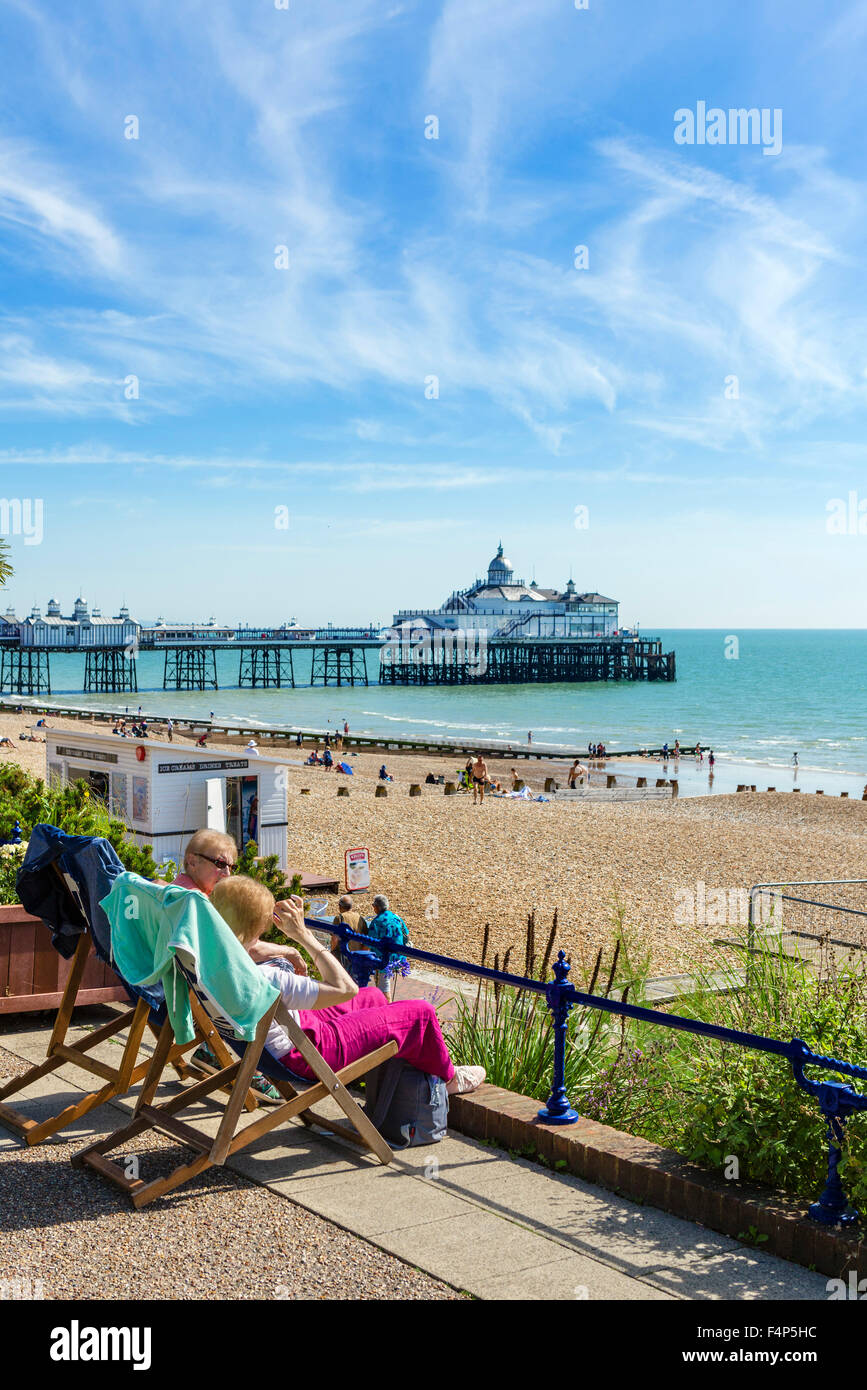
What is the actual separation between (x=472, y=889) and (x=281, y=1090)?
12.2 m

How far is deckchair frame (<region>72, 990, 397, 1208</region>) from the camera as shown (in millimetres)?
3887

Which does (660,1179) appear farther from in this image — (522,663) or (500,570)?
(500,570)

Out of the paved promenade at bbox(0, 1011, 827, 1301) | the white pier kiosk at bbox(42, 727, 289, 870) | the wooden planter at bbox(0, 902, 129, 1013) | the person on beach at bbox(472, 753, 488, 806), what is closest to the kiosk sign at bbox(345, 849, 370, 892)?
the white pier kiosk at bbox(42, 727, 289, 870)

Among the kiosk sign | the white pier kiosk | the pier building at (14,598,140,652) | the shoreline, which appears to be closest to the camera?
the kiosk sign

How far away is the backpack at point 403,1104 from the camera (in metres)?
4.55

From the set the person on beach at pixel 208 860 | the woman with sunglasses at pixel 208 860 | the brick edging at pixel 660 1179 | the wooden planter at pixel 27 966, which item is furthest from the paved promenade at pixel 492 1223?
the wooden planter at pixel 27 966

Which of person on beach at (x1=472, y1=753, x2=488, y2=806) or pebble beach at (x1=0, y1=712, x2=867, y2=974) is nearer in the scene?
pebble beach at (x1=0, y1=712, x2=867, y2=974)

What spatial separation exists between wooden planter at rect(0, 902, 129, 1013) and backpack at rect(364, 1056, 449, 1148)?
1893 millimetres

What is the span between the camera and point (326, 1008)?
171 inches

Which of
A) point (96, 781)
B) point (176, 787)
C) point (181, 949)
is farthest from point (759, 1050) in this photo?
point (96, 781)

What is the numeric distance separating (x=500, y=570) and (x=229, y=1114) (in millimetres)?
187702

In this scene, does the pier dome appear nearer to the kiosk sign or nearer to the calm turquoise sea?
the calm turquoise sea

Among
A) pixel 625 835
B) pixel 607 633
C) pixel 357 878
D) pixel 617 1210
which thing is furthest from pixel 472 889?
pixel 607 633

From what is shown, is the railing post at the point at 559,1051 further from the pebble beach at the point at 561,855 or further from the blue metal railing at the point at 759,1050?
the pebble beach at the point at 561,855
